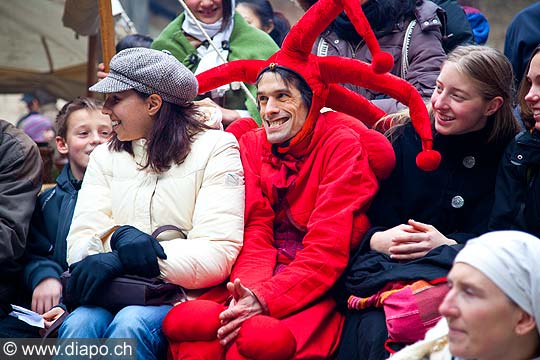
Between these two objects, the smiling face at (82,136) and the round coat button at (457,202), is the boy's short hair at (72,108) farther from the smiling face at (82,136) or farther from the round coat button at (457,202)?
the round coat button at (457,202)

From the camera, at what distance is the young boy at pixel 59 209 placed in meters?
4.30

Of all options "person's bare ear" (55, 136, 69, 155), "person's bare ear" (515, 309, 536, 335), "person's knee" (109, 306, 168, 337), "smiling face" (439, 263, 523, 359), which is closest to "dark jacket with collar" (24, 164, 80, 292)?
"person's bare ear" (55, 136, 69, 155)

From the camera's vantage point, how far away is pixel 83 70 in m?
8.57

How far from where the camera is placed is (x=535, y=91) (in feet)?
11.9

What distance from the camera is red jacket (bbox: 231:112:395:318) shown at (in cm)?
366

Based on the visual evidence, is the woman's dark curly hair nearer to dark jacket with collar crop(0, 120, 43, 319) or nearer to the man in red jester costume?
the man in red jester costume

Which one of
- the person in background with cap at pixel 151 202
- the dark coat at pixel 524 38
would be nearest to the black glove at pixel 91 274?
the person in background with cap at pixel 151 202

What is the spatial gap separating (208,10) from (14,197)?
1.61 metres

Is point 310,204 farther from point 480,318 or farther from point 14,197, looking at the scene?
point 14,197

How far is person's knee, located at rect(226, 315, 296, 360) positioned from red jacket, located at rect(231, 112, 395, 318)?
Result: 122 mm

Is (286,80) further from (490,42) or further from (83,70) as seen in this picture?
(490,42)

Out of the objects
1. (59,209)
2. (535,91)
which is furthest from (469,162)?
(59,209)

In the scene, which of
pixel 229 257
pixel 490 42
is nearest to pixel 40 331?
pixel 229 257

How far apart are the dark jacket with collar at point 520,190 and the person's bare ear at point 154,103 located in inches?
57.7
